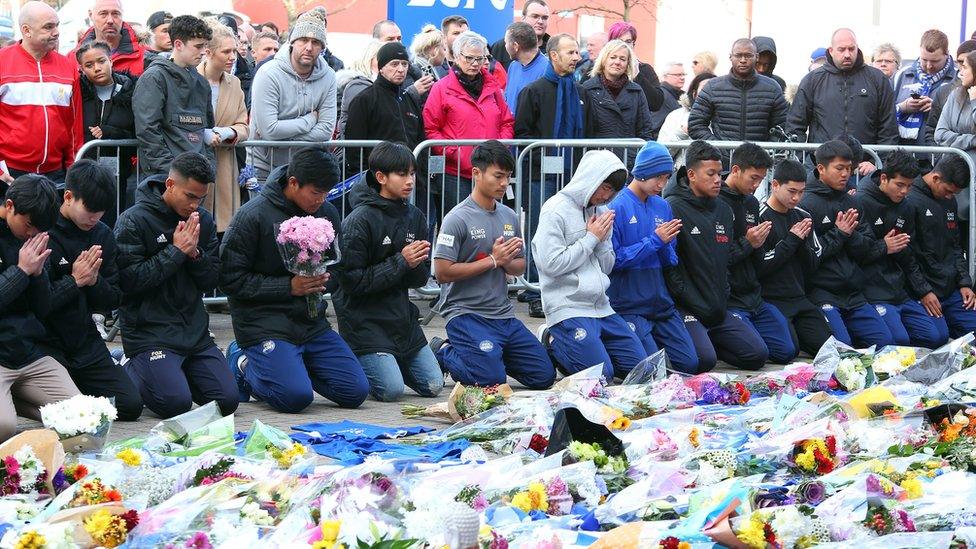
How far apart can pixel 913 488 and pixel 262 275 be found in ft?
13.9

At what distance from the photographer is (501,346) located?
30.9ft

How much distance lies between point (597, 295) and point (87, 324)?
137 inches

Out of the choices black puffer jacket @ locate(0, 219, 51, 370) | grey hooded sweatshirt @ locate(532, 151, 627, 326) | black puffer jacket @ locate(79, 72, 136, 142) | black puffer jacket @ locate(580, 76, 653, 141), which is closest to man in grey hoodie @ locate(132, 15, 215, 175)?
black puffer jacket @ locate(79, 72, 136, 142)

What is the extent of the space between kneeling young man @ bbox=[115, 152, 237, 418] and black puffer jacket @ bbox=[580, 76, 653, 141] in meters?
4.92

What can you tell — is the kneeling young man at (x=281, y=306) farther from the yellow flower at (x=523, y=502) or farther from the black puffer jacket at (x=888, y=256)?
the black puffer jacket at (x=888, y=256)

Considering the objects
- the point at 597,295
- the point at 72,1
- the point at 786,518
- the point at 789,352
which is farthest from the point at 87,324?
the point at 72,1

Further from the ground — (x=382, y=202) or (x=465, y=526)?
(x=382, y=202)

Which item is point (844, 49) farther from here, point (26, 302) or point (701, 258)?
point (26, 302)

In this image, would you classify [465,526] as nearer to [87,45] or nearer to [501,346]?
[501,346]

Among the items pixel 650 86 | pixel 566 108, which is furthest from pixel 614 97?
pixel 650 86

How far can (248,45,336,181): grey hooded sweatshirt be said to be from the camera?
35.6 ft

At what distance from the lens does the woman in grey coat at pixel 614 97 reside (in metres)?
12.6

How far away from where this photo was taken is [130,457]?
6000mm

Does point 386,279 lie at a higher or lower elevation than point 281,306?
higher
